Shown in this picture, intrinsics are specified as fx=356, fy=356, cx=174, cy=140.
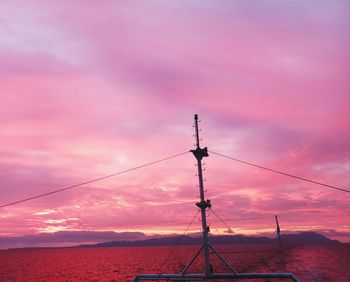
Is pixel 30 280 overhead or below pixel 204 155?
below

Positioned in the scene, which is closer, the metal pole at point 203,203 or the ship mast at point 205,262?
the ship mast at point 205,262

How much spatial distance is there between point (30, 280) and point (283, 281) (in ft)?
270

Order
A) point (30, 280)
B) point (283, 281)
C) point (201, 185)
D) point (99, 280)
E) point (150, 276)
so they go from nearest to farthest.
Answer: point (150, 276) → point (201, 185) → point (283, 281) → point (99, 280) → point (30, 280)

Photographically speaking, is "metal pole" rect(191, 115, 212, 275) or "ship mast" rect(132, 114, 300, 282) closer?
"ship mast" rect(132, 114, 300, 282)

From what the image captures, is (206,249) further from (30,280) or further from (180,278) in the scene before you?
(30,280)

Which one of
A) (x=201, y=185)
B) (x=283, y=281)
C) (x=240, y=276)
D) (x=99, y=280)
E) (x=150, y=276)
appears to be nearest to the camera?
(x=240, y=276)

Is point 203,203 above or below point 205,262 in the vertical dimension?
above

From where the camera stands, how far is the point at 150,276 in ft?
Answer: 55.1

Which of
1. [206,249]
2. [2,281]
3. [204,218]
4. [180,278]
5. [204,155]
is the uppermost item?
[204,155]

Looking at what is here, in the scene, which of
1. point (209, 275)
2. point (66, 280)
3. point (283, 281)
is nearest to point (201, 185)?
point (209, 275)

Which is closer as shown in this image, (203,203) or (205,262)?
(205,262)

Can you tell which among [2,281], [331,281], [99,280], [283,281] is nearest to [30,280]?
[2,281]

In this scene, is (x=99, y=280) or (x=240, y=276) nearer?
(x=240, y=276)

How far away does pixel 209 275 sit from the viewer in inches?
645
